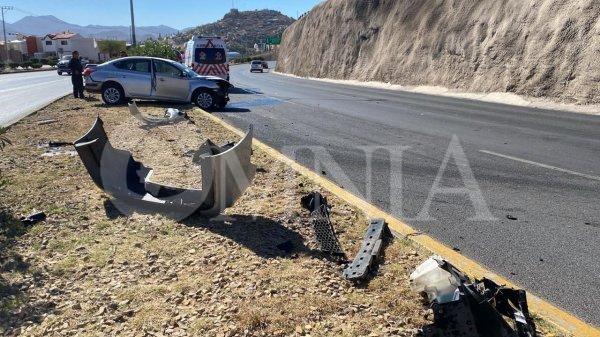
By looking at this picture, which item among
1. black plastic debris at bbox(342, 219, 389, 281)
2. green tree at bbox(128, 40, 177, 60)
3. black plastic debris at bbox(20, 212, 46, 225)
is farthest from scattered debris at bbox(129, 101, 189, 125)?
green tree at bbox(128, 40, 177, 60)

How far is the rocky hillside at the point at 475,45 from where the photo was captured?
2020cm

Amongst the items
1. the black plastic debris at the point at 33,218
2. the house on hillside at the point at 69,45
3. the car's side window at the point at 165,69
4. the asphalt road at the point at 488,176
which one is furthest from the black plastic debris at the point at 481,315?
the house on hillside at the point at 69,45

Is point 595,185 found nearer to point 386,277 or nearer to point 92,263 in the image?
point 386,277

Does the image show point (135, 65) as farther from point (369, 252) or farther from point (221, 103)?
point (369, 252)

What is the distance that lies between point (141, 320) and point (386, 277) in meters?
1.71

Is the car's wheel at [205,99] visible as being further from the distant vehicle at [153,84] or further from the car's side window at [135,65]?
the car's side window at [135,65]

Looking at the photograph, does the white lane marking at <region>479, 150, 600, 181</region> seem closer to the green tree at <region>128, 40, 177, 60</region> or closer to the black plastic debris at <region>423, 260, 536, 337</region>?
the black plastic debris at <region>423, 260, 536, 337</region>

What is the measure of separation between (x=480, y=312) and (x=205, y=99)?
1394 centimetres

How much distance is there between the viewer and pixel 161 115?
13.6 meters

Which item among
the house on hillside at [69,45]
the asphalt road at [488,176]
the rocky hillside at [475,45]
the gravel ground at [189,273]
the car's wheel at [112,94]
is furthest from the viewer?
the house on hillside at [69,45]

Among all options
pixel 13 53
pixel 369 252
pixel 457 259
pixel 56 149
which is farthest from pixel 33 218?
pixel 13 53

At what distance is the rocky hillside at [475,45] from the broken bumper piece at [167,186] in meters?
17.1

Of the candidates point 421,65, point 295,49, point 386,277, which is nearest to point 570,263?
point 386,277

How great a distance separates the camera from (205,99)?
1591 centimetres
